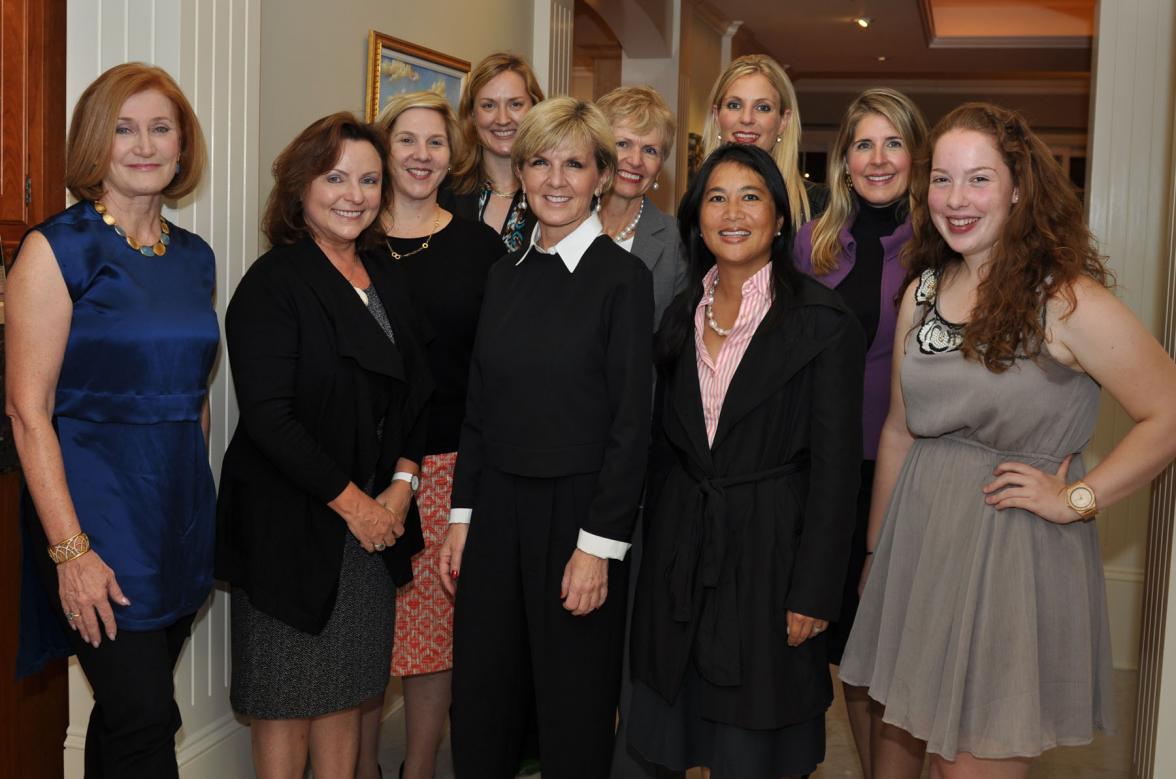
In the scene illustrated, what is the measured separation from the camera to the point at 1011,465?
2.18 m

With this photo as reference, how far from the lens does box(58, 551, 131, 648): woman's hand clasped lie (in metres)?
2.19

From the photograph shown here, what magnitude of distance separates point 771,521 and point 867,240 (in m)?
1.04

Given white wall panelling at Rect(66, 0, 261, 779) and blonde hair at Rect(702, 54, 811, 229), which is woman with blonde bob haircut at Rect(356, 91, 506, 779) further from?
blonde hair at Rect(702, 54, 811, 229)

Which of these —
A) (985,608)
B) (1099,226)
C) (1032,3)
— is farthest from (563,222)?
(1032,3)

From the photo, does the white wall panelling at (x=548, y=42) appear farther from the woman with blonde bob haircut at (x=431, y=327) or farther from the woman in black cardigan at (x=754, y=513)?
the woman in black cardigan at (x=754, y=513)

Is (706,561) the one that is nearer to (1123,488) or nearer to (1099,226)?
(1123,488)

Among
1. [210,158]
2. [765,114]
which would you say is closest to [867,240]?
[765,114]

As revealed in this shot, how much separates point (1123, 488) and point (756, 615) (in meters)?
0.79

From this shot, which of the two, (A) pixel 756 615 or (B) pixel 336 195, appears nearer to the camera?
(A) pixel 756 615

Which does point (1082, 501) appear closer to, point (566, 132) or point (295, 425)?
point (566, 132)

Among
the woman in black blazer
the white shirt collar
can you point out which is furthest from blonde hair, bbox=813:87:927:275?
the woman in black blazer

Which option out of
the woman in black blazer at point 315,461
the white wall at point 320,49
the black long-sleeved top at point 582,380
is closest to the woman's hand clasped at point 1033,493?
the black long-sleeved top at point 582,380

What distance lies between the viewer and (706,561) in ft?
7.56

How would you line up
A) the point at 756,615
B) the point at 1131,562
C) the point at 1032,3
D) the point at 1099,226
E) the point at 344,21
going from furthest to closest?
the point at 1032,3 → the point at 1131,562 → the point at 1099,226 → the point at 344,21 → the point at 756,615
